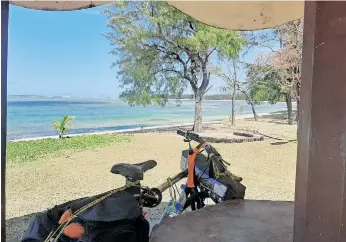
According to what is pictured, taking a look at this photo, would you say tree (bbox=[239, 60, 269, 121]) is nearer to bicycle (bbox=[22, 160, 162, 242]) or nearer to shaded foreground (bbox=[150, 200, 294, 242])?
shaded foreground (bbox=[150, 200, 294, 242])

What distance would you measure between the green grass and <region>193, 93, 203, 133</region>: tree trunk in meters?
1.60

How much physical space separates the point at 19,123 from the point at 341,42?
13.8 meters

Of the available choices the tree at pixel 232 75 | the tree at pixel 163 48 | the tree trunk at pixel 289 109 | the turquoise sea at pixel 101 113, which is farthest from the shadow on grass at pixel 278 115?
the tree at pixel 163 48

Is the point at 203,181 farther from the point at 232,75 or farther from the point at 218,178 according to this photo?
the point at 232,75

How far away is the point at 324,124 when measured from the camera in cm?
52

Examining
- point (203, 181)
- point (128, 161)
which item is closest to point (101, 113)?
point (128, 161)

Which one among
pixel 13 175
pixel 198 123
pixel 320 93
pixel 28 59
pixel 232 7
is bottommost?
pixel 13 175

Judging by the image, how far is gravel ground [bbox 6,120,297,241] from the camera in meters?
4.92

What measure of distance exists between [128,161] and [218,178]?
4907 millimetres

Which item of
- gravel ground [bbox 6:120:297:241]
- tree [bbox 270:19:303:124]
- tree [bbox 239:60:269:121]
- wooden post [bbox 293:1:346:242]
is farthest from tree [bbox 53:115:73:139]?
wooden post [bbox 293:1:346:242]

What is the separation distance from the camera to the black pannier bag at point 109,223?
3.82ft

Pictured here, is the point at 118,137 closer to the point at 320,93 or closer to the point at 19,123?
the point at 19,123

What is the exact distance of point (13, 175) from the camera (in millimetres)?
5742

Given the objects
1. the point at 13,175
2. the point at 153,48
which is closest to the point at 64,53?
the point at 153,48
